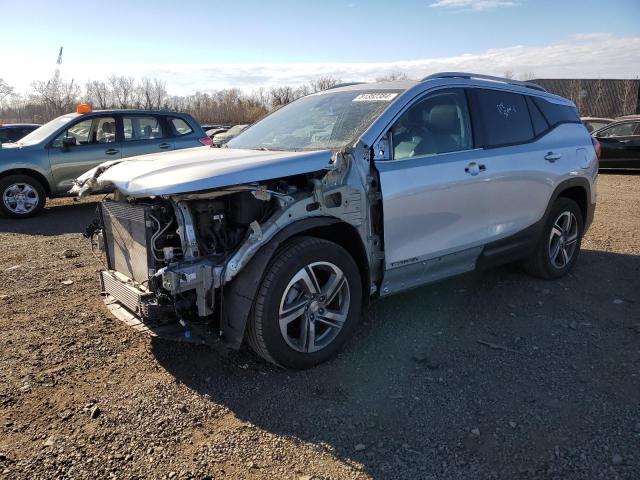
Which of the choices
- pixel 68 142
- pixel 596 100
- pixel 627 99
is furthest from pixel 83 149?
pixel 596 100

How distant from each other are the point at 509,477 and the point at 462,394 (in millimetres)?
758

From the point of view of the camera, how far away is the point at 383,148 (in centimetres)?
376

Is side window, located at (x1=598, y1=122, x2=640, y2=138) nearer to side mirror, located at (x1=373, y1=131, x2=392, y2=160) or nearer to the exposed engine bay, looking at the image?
side mirror, located at (x1=373, y1=131, x2=392, y2=160)

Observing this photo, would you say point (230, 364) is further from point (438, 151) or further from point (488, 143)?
point (488, 143)

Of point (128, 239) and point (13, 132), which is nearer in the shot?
point (128, 239)

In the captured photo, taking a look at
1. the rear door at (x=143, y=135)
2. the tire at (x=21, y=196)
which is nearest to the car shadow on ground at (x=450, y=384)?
the tire at (x=21, y=196)

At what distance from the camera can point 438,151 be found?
13.5ft

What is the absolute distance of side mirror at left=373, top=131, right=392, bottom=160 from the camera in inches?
146

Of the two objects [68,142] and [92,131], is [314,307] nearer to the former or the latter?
[68,142]

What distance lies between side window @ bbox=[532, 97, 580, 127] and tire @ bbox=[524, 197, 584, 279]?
0.79 m

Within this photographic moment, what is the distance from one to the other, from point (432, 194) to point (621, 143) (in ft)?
41.8

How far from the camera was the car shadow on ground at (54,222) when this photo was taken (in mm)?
8133

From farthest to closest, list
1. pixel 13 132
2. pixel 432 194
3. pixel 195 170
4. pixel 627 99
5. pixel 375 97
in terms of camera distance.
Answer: pixel 627 99, pixel 13 132, pixel 375 97, pixel 432 194, pixel 195 170

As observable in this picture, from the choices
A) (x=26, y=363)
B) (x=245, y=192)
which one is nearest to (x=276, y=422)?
(x=245, y=192)
